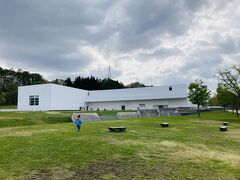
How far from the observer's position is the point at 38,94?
1678 inches

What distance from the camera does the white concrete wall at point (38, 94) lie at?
41.5 meters

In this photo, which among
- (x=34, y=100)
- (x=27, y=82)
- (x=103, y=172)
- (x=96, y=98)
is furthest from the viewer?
(x=27, y=82)

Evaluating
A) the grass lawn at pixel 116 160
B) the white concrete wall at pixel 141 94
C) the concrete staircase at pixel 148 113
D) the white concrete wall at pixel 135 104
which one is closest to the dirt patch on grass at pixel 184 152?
the grass lawn at pixel 116 160

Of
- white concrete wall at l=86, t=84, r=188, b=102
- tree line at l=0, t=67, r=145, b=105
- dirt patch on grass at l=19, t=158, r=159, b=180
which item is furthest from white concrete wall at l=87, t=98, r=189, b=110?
dirt patch on grass at l=19, t=158, r=159, b=180

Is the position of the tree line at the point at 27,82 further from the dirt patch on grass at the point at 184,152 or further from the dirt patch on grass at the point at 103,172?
the dirt patch on grass at the point at 103,172

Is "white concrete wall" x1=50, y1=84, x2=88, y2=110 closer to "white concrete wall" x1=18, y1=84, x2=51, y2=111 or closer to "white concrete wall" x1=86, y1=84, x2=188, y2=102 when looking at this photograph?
"white concrete wall" x1=18, y1=84, x2=51, y2=111

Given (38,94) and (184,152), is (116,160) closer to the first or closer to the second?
(184,152)

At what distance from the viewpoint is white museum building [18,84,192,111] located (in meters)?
42.2

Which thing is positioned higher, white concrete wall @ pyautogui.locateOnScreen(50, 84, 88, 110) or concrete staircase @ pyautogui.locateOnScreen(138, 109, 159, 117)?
white concrete wall @ pyautogui.locateOnScreen(50, 84, 88, 110)

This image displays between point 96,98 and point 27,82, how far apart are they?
40.3 metres

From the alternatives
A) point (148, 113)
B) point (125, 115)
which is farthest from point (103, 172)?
point (148, 113)

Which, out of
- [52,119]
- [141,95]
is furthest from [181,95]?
[52,119]

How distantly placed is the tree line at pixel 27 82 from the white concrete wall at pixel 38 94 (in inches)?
957

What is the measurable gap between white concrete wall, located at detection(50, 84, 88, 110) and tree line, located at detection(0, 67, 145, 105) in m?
17.6
